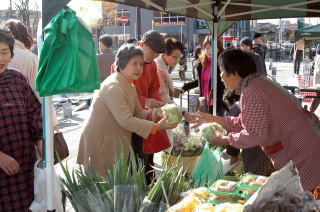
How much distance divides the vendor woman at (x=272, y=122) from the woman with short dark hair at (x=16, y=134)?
53.0 inches

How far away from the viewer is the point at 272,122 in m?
2.46

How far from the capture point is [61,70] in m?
1.96

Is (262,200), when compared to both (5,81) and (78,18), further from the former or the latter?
(5,81)

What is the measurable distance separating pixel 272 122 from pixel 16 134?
1.67 metres

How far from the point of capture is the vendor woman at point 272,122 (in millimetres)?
2396

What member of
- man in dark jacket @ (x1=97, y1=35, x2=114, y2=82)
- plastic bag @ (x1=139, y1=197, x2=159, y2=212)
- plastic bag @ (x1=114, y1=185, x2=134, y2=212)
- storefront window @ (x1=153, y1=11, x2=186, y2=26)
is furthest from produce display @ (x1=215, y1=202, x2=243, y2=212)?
storefront window @ (x1=153, y1=11, x2=186, y2=26)

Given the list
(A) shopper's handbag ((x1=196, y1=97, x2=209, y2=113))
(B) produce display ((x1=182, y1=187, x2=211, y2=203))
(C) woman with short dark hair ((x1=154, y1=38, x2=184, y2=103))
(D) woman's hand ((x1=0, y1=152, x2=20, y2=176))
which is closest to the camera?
(B) produce display ((x1=182, y1=187, x2=211, y2=203))

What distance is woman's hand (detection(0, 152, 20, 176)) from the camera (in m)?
2.26

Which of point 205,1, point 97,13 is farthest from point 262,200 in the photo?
point 205,1

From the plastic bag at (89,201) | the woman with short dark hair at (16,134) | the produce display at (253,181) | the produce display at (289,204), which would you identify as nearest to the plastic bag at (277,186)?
the produce display at (289,204)

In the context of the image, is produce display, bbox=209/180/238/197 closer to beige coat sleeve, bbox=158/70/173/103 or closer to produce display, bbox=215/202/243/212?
produce display, bbox=215/202/243/212

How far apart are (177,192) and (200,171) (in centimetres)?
76

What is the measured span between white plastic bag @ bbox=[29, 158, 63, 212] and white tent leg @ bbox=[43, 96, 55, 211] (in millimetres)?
32

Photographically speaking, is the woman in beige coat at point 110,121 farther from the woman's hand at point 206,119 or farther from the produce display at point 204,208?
the produce display at point 204,208
